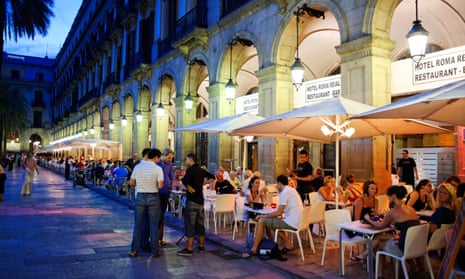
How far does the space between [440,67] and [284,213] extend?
4.65 metres

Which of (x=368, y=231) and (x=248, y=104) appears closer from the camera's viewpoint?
(x=368, y=231)

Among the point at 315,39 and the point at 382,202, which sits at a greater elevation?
the point at 315,39

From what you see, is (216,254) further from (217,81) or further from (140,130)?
(140,130)

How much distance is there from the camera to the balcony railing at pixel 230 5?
13.9 meters

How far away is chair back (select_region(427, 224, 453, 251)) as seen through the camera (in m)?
4.86

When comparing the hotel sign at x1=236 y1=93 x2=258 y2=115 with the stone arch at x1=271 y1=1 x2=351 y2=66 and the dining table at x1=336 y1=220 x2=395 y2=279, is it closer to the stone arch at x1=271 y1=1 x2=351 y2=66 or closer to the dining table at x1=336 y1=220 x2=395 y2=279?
the stone arch at x1=271 y1=1 x2=351 y2=66

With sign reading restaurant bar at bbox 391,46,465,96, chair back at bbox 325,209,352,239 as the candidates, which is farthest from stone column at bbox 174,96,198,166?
chair back at bbox 325,209,352,239

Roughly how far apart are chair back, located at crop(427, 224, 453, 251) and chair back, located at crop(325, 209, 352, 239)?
1154 millimetres

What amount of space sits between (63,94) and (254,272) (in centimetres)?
5815

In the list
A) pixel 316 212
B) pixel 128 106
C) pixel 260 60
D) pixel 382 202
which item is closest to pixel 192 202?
pixel 316 212

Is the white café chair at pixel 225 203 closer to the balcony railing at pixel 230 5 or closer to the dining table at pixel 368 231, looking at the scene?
the dining table at pixel 368 231

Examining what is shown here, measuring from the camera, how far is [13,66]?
72.6 m

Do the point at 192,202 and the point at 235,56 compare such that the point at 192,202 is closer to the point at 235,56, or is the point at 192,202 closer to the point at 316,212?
the point at 316,212

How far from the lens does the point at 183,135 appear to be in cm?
1808
